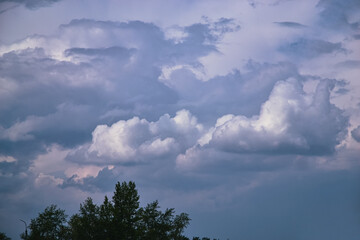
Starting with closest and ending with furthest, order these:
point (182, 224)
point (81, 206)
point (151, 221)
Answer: point (81, 206) → point (151, 221) → point (182, 224)

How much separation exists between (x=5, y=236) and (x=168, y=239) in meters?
58.9

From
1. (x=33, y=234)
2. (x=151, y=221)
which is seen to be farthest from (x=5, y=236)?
(x=151, y=221)

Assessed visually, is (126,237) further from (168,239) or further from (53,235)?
(53,235)

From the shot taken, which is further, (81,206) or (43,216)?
(43,216)

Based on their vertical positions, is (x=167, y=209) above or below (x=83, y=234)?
above

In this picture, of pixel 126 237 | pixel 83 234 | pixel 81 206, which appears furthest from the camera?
pixel 81 206

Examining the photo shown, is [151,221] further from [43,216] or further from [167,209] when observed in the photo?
[43,216]

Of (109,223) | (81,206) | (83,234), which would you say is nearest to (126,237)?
(109,223)

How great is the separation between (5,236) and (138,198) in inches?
2949

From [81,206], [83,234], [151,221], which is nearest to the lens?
[83,234]

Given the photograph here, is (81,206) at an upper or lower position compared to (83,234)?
upper

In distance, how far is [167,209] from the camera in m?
115

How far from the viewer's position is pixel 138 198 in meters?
83.1

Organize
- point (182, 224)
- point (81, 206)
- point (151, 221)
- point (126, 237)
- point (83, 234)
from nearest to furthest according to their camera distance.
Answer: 1. point (126, 237)
2. point (83, 234)
3. point (81, 206)
4. point (151, 221)
5. point (182, 224)
